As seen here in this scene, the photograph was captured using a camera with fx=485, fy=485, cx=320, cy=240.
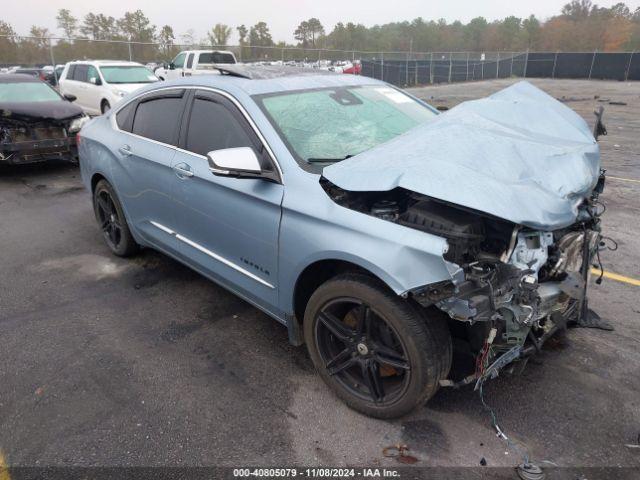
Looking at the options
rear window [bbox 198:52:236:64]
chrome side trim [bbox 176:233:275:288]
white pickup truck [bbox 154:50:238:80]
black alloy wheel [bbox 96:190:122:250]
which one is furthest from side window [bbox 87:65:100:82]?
chrome side trim [bbox 176:233:275:288]

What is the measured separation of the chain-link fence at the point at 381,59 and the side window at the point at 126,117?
22.1 metres

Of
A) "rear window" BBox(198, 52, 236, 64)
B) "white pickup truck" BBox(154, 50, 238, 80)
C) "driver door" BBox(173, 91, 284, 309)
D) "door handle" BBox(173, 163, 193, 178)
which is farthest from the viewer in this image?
"rear window" BBox(198, 52, 236, 64)

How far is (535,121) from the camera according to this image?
3.31 meters

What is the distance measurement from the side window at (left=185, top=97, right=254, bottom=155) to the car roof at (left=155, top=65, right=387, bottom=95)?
6.0 inches

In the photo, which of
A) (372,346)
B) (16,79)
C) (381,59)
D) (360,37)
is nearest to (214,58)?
(16,79)

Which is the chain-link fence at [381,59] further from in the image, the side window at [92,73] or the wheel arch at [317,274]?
the wheel arch at [317,274]

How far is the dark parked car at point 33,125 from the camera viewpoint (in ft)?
25.4

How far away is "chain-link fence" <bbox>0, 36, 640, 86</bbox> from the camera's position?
79.0 feet

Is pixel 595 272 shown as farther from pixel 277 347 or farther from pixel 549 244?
pixel 277 347

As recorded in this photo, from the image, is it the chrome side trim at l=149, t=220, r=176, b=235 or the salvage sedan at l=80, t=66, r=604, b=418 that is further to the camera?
the chrome side trim at l=149, t=220, r=176, b=235

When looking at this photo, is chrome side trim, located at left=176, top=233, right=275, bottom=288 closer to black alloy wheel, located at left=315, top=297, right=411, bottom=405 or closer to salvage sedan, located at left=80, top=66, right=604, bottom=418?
salvage sedan, located at left=80, top=66, right=604, bottom=418

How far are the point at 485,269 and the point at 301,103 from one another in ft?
5.61

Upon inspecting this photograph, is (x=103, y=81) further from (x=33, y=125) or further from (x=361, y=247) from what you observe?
(x=361, y=247)

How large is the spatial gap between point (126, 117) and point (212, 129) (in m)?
1.47
